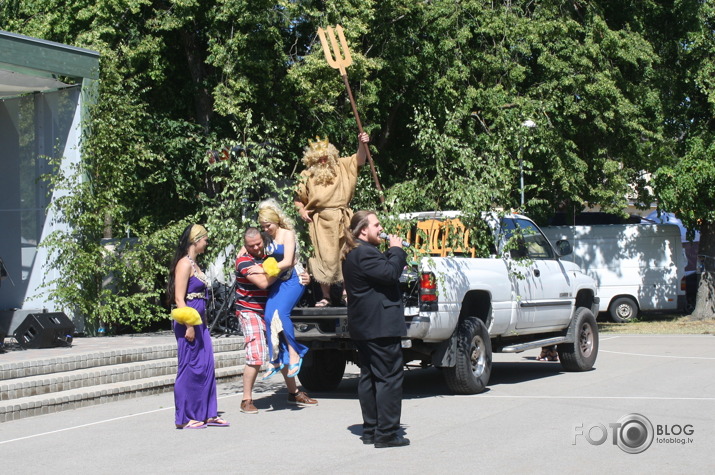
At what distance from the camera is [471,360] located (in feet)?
33.0

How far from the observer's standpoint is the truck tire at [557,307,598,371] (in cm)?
1217

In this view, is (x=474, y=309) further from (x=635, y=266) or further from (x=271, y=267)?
(x=635, y=266)

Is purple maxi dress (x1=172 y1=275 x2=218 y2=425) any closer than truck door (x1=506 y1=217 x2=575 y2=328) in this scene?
Yes

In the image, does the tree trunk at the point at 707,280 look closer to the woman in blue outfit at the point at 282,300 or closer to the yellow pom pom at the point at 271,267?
the woman in blue outfit at the point at 282,300

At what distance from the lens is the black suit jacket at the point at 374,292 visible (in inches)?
285

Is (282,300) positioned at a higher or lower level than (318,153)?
lower

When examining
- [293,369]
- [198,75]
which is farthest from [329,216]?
[198,75]

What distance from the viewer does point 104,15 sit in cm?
1869

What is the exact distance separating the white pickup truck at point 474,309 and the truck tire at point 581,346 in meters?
0.01

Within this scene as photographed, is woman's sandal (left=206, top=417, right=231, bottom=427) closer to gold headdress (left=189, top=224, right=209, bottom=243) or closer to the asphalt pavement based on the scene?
the asphalt pavement

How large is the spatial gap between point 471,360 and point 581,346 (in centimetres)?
300

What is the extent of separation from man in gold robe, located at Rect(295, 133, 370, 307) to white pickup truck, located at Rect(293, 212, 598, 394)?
579 mm

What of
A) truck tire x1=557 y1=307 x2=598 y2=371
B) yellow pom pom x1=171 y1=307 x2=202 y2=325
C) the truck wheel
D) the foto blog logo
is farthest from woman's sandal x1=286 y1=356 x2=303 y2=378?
the truck wheel

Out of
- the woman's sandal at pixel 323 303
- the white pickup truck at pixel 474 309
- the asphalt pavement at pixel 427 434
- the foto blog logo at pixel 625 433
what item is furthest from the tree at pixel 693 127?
the foto blog logo at pixel 625 433
